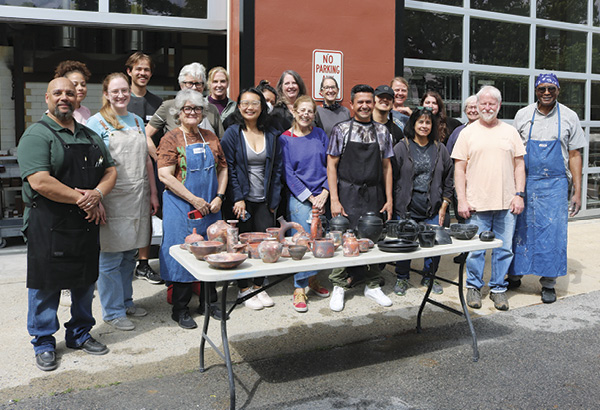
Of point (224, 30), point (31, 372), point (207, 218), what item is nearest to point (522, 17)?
point (224, 30)

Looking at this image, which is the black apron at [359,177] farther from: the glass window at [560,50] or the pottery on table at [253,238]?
the glass window at [560,50]

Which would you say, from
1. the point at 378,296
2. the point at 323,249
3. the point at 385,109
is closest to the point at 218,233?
the point at 323,249

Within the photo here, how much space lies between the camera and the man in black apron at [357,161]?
15.4 feet

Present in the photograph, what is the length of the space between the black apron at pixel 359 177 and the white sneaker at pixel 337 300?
2.00ft

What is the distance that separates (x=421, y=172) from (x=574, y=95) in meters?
5.42

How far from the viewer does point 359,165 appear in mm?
4703

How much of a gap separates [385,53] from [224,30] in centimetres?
197

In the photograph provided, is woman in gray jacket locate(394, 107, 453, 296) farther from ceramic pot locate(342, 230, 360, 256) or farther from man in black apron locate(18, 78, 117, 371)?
man in black apron locate(18, 78, 117, 371)

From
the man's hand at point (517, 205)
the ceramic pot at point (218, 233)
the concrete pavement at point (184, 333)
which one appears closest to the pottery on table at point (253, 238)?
the ceramic pot at point (218, 233)

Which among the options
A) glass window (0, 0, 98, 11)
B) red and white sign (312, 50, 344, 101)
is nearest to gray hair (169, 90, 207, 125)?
red and white sign (312, 50, 344, 101)

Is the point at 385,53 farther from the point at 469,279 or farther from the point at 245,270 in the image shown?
the point at 245,270

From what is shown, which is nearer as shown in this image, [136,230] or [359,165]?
[136,230]

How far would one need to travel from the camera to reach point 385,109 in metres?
4.92

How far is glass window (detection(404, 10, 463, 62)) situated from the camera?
7418 millimetres
